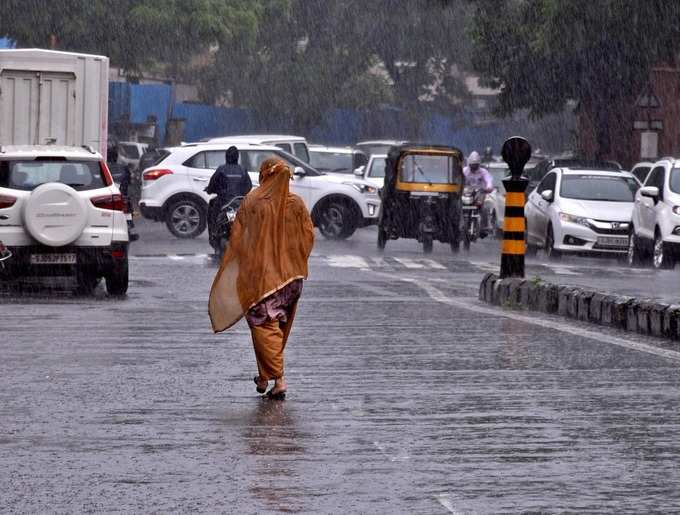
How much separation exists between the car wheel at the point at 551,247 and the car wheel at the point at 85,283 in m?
10.1

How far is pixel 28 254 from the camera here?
1866 centimetres

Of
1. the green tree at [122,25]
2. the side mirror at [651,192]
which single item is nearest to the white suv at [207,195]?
the side mirror at [651,192]

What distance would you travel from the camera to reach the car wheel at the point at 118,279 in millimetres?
19031

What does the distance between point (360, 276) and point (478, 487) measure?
14.8 metres

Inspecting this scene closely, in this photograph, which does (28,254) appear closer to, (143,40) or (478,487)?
(478,487)

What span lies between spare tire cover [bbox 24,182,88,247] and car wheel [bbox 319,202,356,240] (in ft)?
46.2

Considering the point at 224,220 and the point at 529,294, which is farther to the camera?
the point at 224,220

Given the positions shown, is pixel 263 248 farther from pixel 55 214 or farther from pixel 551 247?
pixel 551 247

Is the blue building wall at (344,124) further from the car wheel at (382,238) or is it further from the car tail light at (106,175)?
the car tail light at (106,175)

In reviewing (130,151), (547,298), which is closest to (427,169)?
(547,298)

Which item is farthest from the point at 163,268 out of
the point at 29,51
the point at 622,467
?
the point at 622,467

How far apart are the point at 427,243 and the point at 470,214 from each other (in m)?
1.89

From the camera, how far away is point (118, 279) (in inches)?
754

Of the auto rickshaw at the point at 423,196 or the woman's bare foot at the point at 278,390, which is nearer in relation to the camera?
the woman's bare foot at the point at 278,390
